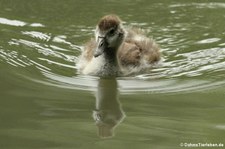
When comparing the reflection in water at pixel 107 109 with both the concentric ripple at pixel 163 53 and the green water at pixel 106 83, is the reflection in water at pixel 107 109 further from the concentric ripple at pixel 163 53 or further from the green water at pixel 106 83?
the concentric ripple at pixel 163 53

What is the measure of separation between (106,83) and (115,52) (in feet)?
2.17

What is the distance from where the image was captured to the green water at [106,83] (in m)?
6.49

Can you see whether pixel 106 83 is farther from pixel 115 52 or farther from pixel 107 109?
pixel 107 109

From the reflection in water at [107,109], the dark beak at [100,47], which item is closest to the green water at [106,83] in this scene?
the reflection in water at [107,109]

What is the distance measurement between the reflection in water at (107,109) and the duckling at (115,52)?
0.28 metres

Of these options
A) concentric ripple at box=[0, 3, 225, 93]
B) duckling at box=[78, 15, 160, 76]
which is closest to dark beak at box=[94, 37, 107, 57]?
duckling at box=[78, 15, 160, 76]

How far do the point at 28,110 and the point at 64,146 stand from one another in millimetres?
1166

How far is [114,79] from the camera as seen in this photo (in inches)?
351

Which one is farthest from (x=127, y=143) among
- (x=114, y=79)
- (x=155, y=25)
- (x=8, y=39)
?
(x=155, y=25)

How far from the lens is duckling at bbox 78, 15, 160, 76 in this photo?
8752mm

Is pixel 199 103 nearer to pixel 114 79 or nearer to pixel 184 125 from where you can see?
pixel 184 125

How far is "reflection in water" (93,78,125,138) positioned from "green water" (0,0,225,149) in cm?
1

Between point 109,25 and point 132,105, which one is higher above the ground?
point 109,25

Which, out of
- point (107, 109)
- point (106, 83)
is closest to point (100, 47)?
point (106, 83)
